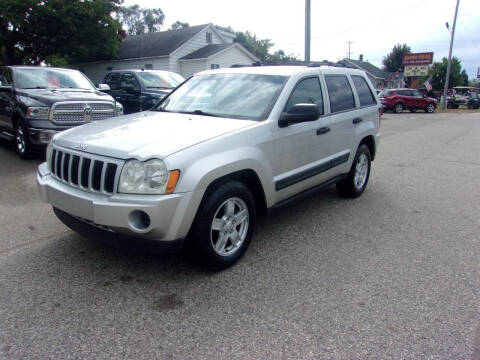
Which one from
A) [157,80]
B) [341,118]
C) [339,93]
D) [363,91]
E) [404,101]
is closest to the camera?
[341,118]

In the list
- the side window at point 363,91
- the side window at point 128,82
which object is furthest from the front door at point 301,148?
the side window at point 128,82

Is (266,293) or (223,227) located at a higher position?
(223,227)

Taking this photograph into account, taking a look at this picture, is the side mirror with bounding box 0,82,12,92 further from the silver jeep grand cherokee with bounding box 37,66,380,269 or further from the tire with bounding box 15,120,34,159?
the silver jeep grand cherokee with bounding box 37,66,380,269

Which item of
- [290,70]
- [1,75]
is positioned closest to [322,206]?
[290,70]

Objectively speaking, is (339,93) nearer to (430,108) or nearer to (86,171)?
(86,171)

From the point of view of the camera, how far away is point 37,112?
22.9 feet

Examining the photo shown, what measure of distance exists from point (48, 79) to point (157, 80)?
3.65 meters

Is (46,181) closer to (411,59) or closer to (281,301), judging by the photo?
(281,301)

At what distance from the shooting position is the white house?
28016 millimetres

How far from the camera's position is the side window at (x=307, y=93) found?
13.2ft

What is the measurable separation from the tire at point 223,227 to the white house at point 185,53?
25.3 metres

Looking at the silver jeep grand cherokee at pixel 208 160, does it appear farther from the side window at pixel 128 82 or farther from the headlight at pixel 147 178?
the side window at pixel 128 82

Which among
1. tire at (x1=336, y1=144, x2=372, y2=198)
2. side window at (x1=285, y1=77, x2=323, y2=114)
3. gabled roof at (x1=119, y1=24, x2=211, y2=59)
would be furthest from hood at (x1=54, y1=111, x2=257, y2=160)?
gabled roof at (x1=119, y1=24, x2=211, y2=59)

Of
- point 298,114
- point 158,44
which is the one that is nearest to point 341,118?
point 298,114
